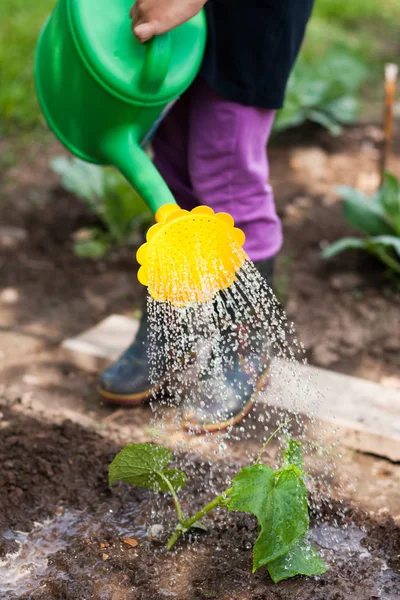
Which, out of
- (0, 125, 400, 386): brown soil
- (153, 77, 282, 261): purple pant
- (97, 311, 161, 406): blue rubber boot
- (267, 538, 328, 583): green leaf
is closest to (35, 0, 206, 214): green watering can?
(153, 77, 282, 261): purple pant

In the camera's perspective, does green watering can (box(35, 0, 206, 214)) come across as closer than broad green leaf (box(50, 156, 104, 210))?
Yes

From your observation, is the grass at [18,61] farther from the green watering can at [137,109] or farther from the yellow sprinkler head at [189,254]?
the yellow sprinkler head at [189,254]

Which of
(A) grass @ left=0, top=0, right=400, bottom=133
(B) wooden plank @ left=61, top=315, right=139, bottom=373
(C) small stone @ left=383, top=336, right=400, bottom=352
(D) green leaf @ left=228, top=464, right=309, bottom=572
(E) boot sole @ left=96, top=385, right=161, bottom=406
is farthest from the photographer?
(A) grass @ left=0, top=0, right=400, bottom=133

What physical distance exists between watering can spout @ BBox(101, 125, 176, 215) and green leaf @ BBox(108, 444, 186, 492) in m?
0.44

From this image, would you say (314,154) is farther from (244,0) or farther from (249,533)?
A: (249,533)

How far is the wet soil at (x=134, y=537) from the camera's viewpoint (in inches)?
57.5

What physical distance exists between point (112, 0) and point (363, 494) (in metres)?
1.16

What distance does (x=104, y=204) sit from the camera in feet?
9.37

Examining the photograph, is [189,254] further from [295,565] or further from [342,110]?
[342,110]

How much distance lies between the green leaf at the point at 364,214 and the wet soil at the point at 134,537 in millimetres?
1170

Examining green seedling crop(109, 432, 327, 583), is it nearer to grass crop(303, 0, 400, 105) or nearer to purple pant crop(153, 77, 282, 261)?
purple pant crop(153, 77, 282, 261)

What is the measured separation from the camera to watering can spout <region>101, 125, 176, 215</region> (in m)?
1.50

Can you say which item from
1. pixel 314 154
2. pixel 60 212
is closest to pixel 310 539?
pixel 60 212

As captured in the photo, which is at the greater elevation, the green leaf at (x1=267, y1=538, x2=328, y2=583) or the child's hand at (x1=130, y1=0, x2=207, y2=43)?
the child's hand at (x1=130, y1=0, x2=207, y2=43)
